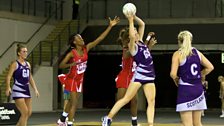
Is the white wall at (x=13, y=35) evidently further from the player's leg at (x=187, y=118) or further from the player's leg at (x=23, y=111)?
the player's leg at (x=187, y=118)

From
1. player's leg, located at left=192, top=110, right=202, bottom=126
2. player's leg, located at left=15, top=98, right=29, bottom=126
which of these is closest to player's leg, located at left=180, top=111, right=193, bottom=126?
player's leg, located at left=192, top=110, right=202, bottom=126

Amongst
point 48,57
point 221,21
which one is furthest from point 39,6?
point 221,21

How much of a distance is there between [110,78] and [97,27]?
6777 millimetres

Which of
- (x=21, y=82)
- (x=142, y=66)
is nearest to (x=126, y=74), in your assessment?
(x=142, y=66)

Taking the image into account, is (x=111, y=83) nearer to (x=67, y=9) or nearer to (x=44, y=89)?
(x=67, y=9)

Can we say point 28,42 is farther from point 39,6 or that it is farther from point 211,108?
point 211,108

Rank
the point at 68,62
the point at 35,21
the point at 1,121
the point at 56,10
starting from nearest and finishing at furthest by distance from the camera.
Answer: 1. the point at 68,62
2. the point at 1,121
3. the point at 35,21
4. the point at 56,10

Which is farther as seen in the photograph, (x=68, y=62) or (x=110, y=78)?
(x=110, y=78)

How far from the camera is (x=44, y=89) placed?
31328mm

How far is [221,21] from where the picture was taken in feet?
102

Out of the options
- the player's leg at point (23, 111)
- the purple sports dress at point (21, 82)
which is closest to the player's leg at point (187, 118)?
the player's leg at point (23, 111)

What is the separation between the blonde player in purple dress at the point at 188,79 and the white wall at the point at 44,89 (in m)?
22.0

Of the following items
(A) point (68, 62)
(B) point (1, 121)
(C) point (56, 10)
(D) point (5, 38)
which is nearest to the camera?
(A) point (68, 62)

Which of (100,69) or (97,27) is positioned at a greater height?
(97,27)
